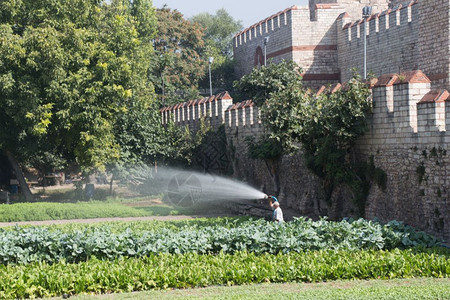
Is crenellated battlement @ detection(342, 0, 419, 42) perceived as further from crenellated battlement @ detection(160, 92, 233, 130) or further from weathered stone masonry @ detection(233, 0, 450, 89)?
crenellated battlement @ detection(160, 92, 233, 130)

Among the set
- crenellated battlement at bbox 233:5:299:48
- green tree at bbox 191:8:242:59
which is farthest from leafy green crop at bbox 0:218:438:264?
green tree at bbox 191:8:242:59

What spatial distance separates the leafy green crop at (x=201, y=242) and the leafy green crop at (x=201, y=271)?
59cm

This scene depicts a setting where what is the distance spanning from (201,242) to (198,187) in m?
15.8

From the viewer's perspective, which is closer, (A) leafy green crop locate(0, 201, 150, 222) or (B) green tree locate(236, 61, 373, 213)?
(B) green tree locate(236, 61, 373, 213)

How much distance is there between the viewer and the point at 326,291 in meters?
11.6

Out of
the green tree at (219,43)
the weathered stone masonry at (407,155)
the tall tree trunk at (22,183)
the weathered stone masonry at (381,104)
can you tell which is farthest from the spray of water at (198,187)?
the green tree at (219,43)

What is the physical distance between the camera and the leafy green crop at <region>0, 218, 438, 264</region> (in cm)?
1424

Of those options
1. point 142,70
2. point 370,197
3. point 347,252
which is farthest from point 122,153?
point 347,252

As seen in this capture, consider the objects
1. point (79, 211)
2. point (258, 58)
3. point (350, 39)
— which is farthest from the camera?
point (258, 58)

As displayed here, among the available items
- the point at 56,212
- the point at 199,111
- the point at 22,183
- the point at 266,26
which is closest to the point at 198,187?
the point at 199,111

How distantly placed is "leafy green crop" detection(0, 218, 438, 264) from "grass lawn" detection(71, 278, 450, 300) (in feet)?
6.64

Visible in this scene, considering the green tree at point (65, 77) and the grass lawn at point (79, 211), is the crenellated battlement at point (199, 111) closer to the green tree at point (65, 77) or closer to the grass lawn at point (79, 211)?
the green tree at point (65, 77)

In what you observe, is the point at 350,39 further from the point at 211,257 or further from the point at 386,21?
the point at 211,257

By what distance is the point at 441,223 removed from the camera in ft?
55.5
